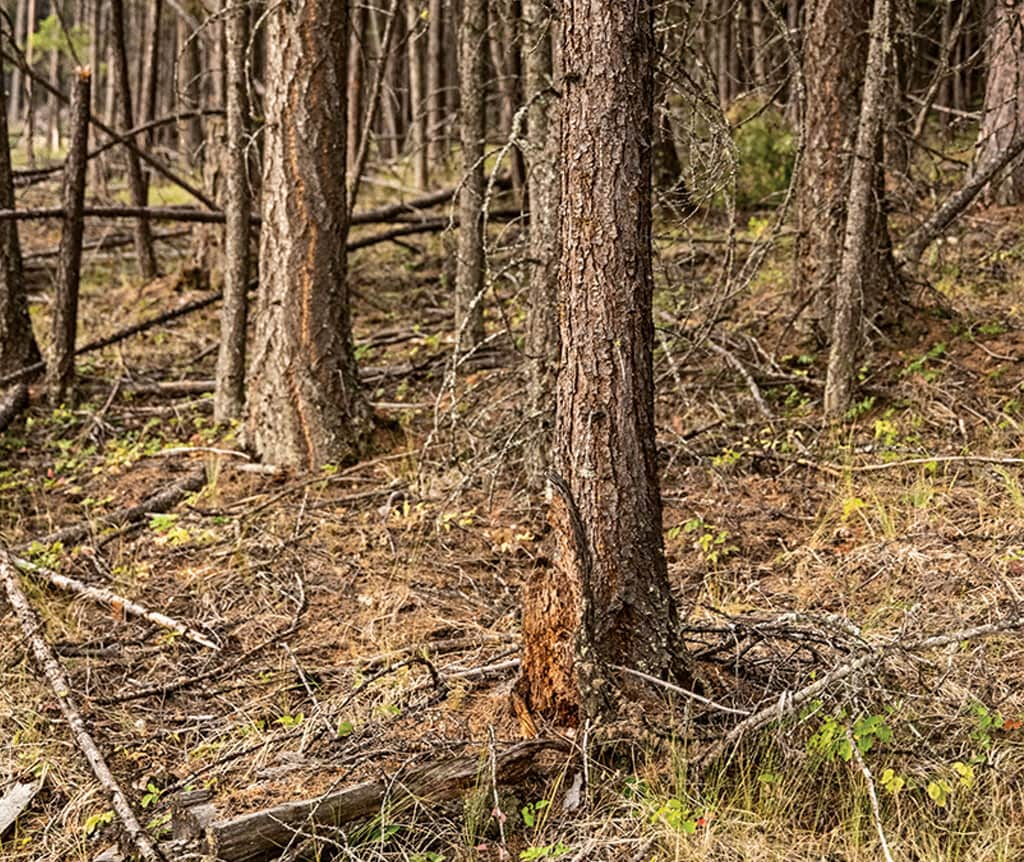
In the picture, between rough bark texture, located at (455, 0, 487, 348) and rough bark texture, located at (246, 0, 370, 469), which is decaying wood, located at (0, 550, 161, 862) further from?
rough bark texture, located at (455, 0, 487, 348)

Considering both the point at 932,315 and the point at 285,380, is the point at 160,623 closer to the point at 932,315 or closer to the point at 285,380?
the point at 285,380

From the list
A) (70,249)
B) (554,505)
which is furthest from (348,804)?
(70,249)

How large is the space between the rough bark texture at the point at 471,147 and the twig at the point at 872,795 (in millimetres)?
5414

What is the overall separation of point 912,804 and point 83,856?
2.79 meters

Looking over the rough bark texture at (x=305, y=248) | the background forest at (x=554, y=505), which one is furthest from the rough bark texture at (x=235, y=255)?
the rough bark texture at (x=305, y=248)

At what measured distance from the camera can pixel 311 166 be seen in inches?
281

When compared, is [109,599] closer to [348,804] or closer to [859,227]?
[348,804]

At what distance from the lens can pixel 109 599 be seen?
578 cm

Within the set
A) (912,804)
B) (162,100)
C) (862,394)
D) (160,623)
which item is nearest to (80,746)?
(160,623)

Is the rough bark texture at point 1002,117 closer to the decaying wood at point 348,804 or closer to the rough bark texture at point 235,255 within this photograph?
the rough bark texture at point 235,255

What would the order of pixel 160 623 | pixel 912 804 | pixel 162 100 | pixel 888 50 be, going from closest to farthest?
pixel 912 804, pixel 160 623, pixel 888 50, pixel 162 100

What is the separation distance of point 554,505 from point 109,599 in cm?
298

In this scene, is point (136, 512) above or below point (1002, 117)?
below

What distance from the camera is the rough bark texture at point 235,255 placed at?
7934mm
